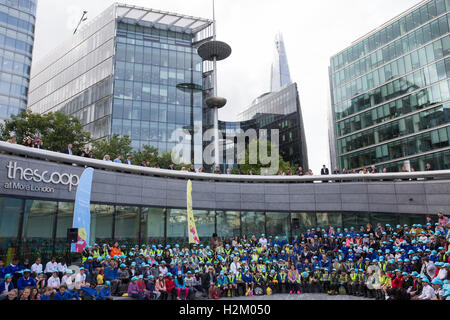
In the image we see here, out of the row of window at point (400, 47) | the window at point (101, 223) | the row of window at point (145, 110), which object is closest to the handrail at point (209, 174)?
the window at point (101, 223)

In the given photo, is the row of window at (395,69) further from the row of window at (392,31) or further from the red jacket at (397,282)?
the red jacket at (397,282)

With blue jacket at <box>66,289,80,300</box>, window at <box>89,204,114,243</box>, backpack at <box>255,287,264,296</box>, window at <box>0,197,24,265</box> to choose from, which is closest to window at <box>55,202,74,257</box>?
window at <box>89,204,114,243</box>

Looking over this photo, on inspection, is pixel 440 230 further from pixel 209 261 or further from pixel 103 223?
pixel 103 223

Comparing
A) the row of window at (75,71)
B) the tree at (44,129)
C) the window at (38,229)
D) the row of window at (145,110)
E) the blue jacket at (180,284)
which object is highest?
the row of window at (75,71)

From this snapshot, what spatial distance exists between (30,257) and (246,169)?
116 ft

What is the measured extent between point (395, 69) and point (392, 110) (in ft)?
20.3

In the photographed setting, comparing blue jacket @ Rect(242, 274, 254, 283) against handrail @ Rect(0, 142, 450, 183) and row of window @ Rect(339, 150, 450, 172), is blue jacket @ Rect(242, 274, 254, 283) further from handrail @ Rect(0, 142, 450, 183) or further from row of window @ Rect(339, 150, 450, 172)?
row of window @ Rect(339, 150, 450, 172)

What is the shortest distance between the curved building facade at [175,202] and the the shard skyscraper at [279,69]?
166 metres

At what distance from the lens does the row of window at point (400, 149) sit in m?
48.0

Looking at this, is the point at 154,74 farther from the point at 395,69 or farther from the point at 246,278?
the point at 246,278
